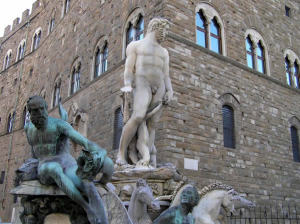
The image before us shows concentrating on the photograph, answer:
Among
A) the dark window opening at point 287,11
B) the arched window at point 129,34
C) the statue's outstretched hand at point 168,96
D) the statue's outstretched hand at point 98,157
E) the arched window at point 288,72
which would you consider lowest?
the statue's outstretched hand at point 98,157

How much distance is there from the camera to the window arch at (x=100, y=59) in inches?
510

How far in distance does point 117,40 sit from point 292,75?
7.75 meters

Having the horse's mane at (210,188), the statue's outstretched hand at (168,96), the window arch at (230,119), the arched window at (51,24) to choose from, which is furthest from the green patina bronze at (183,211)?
the arched window at (51,24)

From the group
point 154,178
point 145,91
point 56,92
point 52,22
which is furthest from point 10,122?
point 154,178

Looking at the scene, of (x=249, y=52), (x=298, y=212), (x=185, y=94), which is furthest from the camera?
(x=249, y=52)

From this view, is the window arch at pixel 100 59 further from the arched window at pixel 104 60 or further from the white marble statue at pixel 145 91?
the white marble statue at pixel 145 91

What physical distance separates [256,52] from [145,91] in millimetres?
8540

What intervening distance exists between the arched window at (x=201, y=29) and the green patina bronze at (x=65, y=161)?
900cm

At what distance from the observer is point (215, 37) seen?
1106 cm

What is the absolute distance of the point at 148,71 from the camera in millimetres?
5172

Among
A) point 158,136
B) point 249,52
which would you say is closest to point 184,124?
point 158,136

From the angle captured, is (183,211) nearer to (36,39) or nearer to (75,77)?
(75,77)

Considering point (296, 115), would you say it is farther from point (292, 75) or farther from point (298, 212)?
point (298, 212)

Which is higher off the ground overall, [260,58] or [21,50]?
[21,50]
